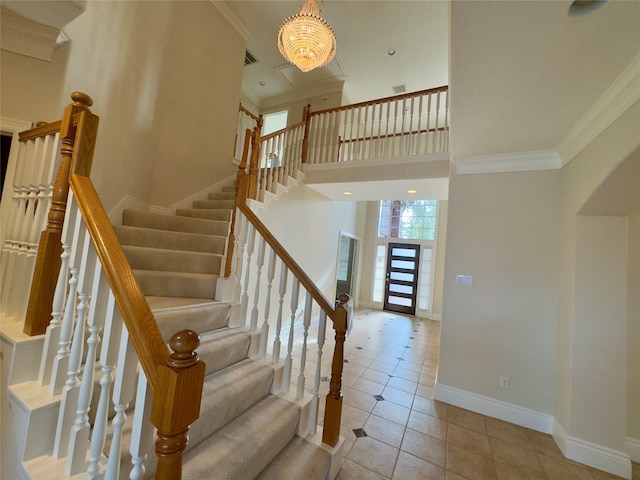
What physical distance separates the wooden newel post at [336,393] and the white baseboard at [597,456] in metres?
1.93

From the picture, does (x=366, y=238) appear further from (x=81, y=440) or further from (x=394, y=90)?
(x=81, y=440)

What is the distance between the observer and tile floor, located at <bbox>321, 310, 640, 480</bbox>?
1.83m

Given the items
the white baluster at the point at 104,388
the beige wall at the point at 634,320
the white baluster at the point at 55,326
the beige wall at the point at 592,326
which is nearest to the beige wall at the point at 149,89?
the white baluster at the point at 55,326

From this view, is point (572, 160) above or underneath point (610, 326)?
above

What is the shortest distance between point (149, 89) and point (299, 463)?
160 inches

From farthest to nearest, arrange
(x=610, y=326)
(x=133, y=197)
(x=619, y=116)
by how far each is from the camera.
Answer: (x=133, y=197) < (x=610, y=326) < (x=619, y=116)

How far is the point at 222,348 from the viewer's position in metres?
1.71

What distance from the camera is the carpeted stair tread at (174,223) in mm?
2799

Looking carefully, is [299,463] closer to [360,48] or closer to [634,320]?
[634,320]

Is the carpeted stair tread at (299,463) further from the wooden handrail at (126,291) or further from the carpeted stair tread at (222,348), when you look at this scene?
the wooden handrail at (126,291)

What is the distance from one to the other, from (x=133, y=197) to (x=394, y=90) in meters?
5.48

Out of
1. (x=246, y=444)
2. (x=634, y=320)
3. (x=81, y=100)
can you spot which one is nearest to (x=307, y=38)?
(x=81, y=100)

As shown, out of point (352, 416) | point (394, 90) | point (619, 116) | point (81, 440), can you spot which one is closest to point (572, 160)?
point (619, 116)

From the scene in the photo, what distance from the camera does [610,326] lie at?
200cm
